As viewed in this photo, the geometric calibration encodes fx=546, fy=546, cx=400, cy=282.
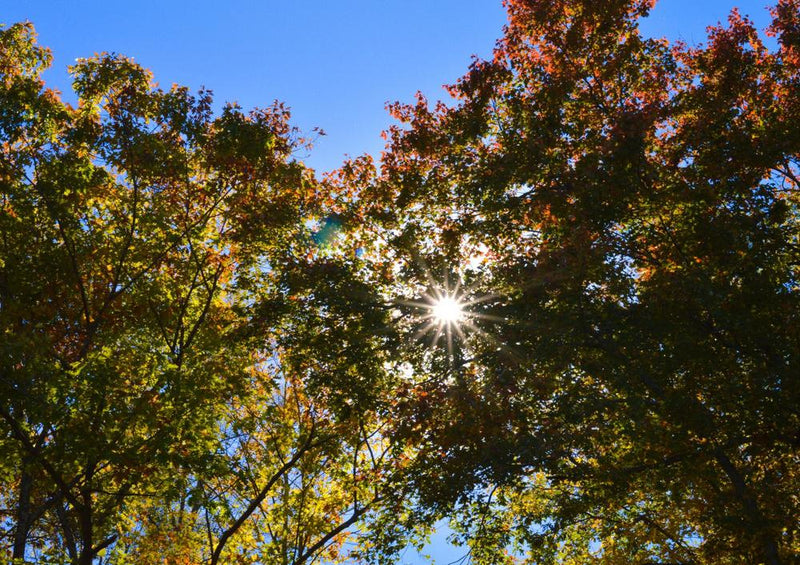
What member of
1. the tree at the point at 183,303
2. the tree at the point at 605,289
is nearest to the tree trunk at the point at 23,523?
the tree at the point at 183,303

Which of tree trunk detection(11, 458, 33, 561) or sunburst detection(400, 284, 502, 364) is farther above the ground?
sunburst detection(400, 284, 502, 364)

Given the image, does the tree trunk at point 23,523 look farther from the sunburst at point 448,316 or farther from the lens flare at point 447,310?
the lens flare at point 447,310

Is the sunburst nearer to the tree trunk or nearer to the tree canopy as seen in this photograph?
Answer: the tree canopy

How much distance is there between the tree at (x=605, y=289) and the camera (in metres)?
9.15

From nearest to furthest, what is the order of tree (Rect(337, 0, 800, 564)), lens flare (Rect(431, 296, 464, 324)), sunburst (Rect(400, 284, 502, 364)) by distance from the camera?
tree (Rect(337, 0, 800, 564)) → sunburst (Rect(400, 284, 502, 364)) → lens flare (Rect(431, 296, 464, 324))

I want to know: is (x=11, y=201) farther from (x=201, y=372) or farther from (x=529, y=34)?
(x=529, y=34)

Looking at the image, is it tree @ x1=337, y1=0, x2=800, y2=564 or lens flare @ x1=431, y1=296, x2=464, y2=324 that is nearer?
tree @ x1=337, y1=0, x2=800, y2=564

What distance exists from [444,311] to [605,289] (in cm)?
361

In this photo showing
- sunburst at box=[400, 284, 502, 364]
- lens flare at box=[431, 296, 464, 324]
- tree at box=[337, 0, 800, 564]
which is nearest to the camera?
tree at box=[337, 0, 800, 564]

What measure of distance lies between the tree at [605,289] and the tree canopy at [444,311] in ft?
0.22

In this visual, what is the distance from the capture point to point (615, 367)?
9.66m

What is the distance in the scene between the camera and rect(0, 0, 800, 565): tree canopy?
9.20m

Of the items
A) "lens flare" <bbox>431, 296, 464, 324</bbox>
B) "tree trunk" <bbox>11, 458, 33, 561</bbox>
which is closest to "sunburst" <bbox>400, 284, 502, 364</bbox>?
"lens flare" <bbox>431, 296, 464, 324</bbox>

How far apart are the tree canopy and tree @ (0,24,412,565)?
0.08 meters
